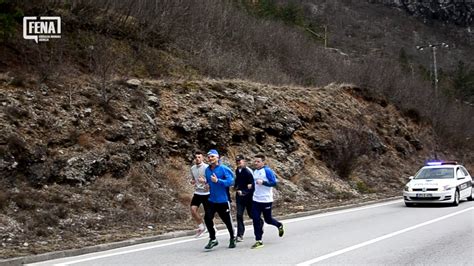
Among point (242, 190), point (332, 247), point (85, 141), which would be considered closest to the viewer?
point (332, 247)

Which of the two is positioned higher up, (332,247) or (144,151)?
(144,151)

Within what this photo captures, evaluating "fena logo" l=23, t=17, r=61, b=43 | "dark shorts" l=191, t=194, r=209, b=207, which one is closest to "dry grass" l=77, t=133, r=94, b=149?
"fena logo" l=23, t=17, r=61, b=43

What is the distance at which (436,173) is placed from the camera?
68.2 ft

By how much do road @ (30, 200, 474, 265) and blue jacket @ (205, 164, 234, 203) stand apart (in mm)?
979

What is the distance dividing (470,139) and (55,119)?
3987 cm

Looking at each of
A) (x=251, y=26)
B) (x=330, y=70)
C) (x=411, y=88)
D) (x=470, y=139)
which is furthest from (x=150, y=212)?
(x=470, y=139)

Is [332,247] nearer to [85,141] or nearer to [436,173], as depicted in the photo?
[85,141]

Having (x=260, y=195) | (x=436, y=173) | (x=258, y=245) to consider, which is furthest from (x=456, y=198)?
(x=258, y=245)

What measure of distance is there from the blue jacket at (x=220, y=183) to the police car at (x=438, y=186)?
35.6 ft

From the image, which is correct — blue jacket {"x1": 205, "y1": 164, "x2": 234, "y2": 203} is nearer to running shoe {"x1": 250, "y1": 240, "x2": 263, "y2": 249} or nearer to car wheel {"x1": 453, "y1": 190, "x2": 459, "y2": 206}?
running shoe {"x1": 250, "y1": 240, "x2": 263, "y2": 249}

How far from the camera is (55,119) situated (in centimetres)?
1559

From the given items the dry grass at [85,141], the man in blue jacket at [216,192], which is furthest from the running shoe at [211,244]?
the dry grass at [85,141]

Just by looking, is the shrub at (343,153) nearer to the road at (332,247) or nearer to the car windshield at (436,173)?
the car windshield at (436,173)

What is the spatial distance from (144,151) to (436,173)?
10.9 metres
